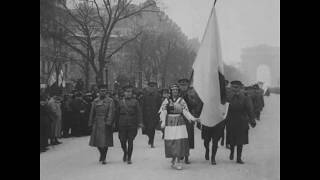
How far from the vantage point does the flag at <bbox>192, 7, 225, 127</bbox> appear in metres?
11.1

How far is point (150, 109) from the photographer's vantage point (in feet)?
47.4

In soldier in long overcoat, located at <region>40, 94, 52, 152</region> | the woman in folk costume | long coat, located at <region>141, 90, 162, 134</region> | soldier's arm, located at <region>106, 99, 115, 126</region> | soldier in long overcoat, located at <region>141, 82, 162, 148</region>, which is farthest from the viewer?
long coat, located at <region>141, 90, 162, 134</region>

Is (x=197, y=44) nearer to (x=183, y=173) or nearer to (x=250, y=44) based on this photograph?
(x=250, y=44)

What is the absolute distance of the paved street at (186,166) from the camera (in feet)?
35.8

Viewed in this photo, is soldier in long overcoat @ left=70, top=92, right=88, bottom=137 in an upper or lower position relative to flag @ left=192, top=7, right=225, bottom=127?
lower

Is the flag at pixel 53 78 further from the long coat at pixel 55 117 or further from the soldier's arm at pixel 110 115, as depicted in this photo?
the soldier's arm at pixel 110 115

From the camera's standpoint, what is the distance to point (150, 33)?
Answer: 40.1 ft

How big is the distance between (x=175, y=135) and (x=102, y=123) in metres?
1.73

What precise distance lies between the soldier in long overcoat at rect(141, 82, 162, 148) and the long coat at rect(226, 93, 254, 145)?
2.12m

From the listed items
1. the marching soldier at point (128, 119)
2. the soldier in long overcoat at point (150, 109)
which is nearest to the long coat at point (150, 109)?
the soldier in long overcoat at point (150, 109)

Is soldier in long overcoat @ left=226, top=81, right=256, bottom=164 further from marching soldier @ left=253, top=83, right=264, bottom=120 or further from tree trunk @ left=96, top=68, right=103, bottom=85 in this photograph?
tree trunk @ left=96, top=68, right=103, bottom=85

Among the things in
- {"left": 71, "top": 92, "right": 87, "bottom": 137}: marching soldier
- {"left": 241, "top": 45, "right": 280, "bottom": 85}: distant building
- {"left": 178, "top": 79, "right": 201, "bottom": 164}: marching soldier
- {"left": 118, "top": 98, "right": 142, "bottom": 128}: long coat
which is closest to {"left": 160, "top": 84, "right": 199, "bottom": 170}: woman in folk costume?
{"left": 178, "top": 79, "right": 201, "bottom": 164}: marching soldier
